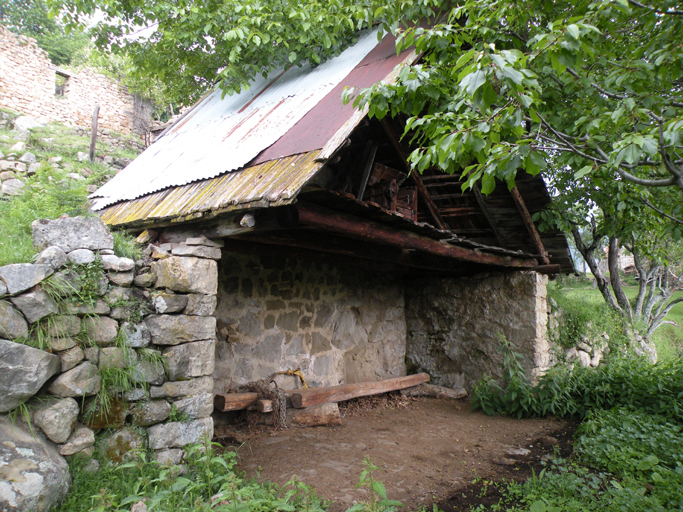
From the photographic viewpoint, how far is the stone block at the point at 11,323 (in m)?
2.19

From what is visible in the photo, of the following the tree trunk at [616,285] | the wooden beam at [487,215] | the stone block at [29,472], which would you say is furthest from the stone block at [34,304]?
the tree trunk at [616,285]

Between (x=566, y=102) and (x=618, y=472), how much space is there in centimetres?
337

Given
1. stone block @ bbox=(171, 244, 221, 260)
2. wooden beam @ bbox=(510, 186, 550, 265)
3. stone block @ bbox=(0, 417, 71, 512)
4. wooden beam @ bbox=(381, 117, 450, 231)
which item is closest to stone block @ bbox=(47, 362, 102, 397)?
stone block @ bbox=(0, 417, 71, 512)

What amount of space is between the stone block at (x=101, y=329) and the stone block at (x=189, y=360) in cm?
36

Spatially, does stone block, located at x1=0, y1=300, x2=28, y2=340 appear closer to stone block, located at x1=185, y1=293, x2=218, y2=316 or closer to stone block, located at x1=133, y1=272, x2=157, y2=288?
stone block, located at x1=133, y1=272, x2=157, y2=288

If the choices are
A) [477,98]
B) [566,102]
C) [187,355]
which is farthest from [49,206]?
[566,102]

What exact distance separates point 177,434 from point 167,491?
68 cm

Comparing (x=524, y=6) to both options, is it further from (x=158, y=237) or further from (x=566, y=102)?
(x=158, y=237)

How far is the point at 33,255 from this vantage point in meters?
2.48

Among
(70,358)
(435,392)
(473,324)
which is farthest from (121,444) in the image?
(473,324)

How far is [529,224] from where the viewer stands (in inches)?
218

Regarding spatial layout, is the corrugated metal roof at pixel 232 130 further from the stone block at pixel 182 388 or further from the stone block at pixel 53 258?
the stone block at pixel 182 388

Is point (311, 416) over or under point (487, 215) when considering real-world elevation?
under

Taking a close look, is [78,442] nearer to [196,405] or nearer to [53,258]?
[196,405]
